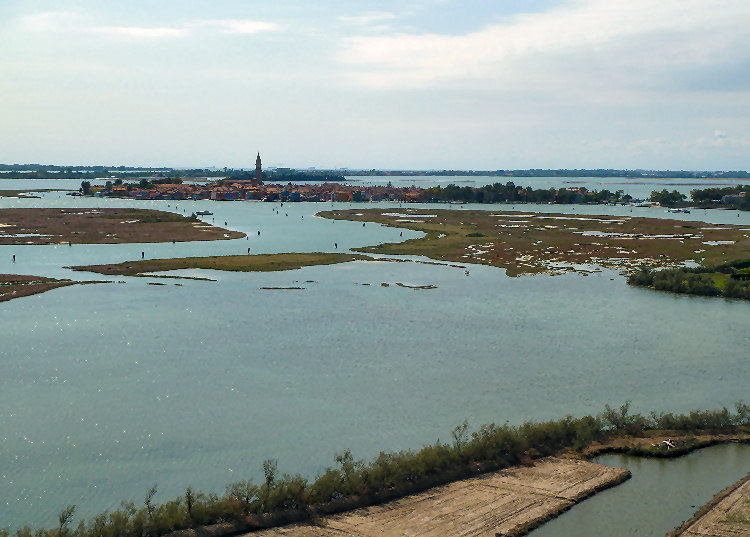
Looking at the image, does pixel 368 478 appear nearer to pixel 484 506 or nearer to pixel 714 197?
pixel 484 506

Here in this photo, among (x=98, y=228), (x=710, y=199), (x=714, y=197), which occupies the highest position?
(x=714, y=197)

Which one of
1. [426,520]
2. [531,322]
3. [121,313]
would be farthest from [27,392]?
[531,322]

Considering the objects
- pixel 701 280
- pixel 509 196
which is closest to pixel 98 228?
pixel 701 280

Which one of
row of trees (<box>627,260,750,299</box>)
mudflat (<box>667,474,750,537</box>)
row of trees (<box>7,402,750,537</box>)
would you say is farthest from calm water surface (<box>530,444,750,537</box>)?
row of trees (<box>627,260,750,299</box>)

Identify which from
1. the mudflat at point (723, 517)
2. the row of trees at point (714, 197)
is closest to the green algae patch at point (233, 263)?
the mudflat at point (723, 517)

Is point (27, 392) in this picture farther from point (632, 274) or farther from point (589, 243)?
point (589, 243)

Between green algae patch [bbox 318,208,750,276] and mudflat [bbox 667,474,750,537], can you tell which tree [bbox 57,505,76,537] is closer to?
mudflat [bbox 667,474,750,537]
